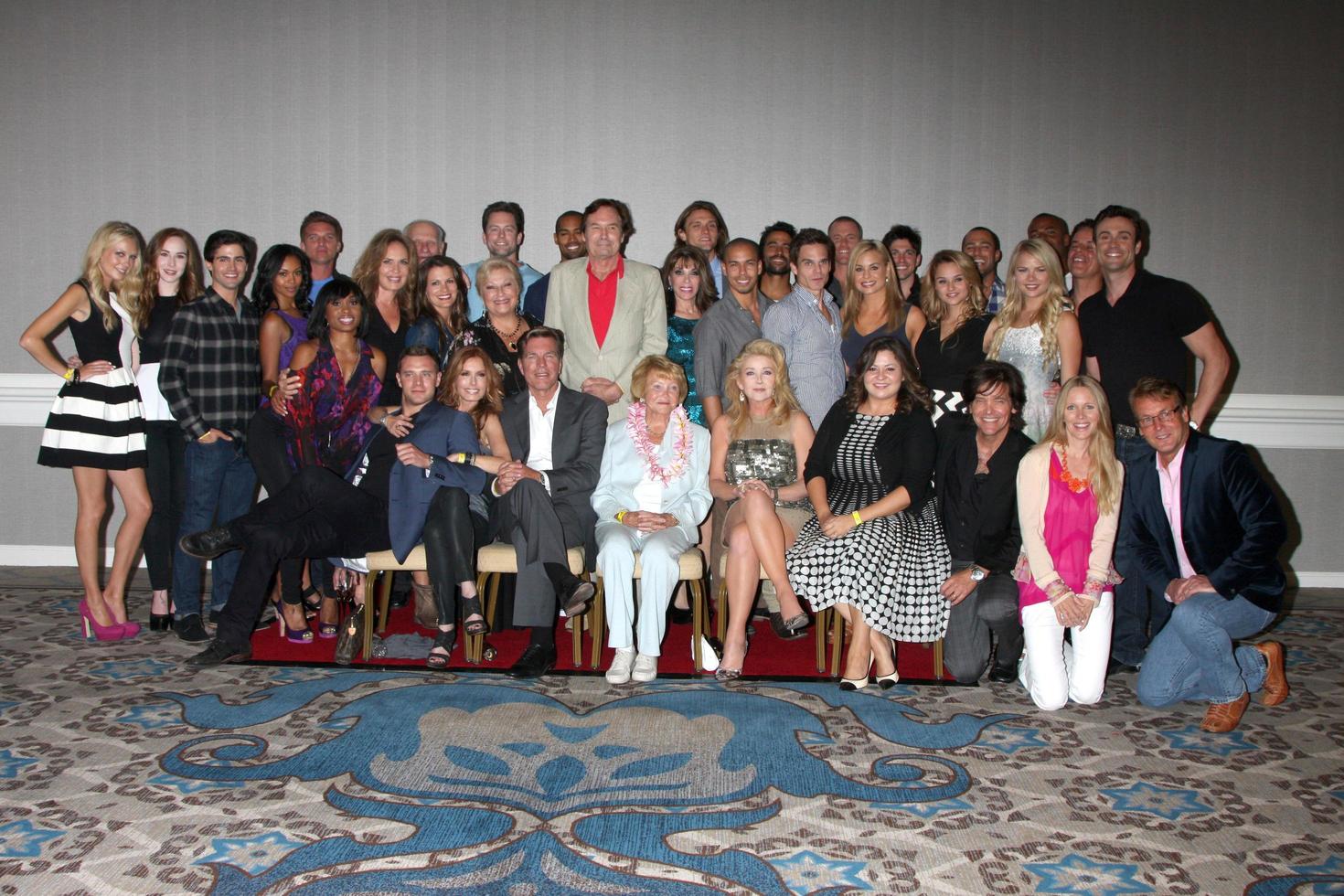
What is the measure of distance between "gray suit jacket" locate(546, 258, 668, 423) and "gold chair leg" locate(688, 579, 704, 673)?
0.90m

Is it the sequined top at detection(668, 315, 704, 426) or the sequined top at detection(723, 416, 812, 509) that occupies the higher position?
the sequined top at detection(668, 315, 704, 426)

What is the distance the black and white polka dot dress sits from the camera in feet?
12.2

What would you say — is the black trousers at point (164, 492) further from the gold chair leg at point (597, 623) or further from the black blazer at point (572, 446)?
the gold chair leg at point (597, 623)

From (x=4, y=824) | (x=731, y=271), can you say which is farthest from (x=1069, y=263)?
(x=4, y=824)

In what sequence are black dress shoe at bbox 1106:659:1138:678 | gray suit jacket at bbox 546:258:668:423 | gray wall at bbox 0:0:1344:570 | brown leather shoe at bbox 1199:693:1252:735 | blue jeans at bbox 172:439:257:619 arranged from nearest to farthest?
brown leather shoe at bbox 1199:693:1252:735
black dress shoe at bbox 1106:659:1138:678
blue jeans at bbox 172:439:257:619
gray suit jacket at bbox 546:258:668:423
gray wall at bbox 0:0:1344:570

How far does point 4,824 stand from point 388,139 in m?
4.03

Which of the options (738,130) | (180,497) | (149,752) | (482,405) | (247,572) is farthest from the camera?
(738,130)

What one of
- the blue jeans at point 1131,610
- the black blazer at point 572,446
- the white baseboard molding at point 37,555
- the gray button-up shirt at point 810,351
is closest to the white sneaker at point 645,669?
the black blazer at point 572,446

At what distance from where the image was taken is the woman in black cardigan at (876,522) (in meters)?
3.74

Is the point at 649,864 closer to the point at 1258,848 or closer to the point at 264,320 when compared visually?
the point at 1258,848

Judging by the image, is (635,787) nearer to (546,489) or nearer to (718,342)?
(546,489)

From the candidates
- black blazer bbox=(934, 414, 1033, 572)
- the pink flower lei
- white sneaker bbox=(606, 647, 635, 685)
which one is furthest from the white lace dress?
white sneaker bbox=(606, 647, 635, 685)

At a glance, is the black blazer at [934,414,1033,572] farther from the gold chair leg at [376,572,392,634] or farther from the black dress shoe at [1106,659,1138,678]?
the gold chair leg at [376,572,392,634]

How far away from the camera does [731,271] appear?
4.58 m
